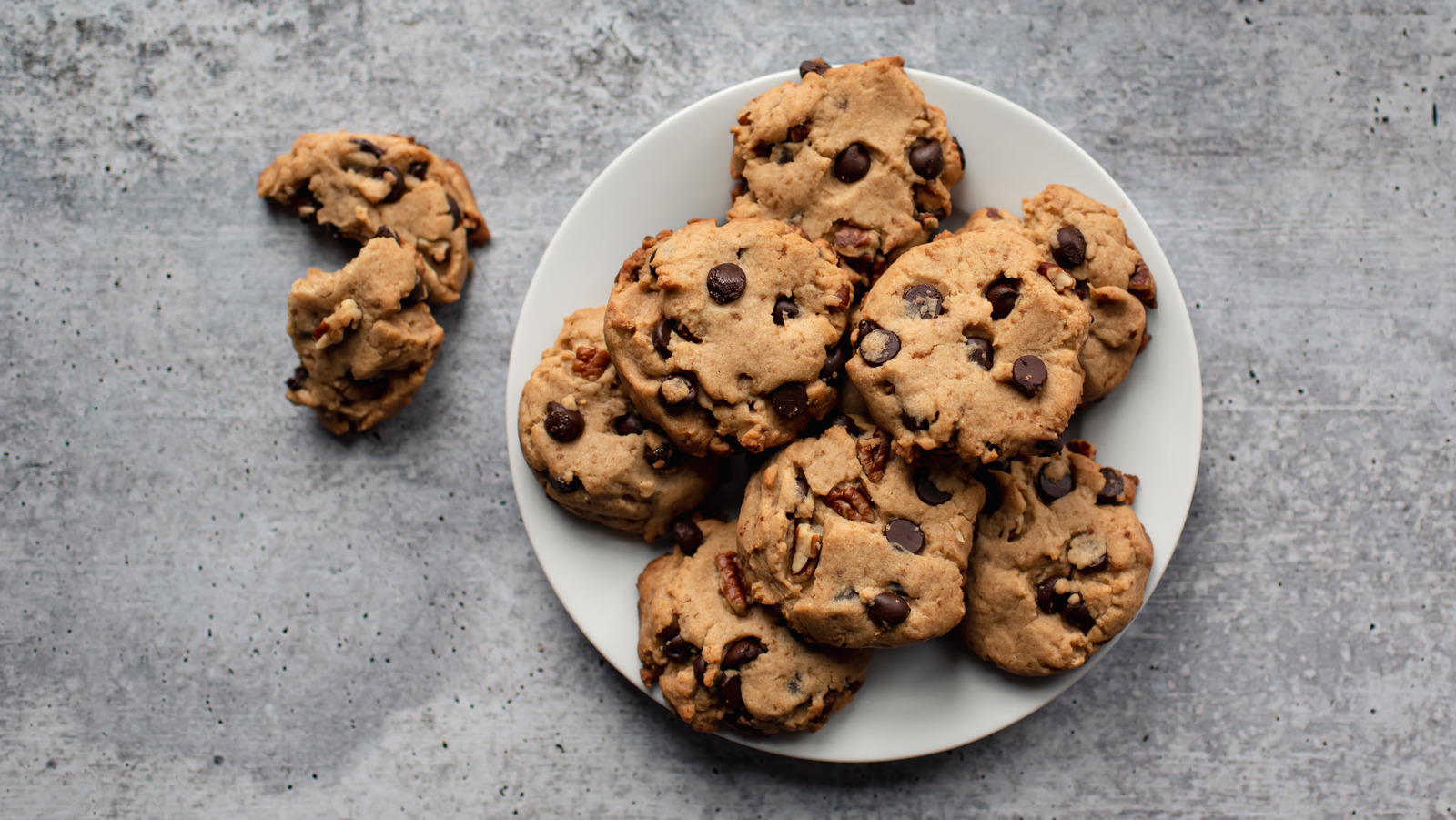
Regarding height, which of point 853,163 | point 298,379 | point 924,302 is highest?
point 853,163

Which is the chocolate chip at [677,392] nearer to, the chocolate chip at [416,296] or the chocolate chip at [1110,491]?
the chocolate chip at [416,296]

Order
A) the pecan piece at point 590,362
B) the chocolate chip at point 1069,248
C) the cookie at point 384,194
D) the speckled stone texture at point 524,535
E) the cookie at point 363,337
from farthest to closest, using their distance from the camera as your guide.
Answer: the speckled stone texture at point 524,535, the cookie at point 384,194, the cookie at point 363,337, the pecan piece at point 590,362, the chocolate chip at point 1069,248

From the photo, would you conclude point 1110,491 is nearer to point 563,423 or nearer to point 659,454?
point 659,454

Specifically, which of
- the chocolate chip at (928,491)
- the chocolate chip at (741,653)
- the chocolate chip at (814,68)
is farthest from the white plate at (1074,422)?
the chocolate chip at (928,491)

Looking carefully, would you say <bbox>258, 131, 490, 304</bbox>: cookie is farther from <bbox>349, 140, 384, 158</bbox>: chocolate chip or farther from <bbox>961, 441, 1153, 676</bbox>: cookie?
<bbox>961, 441, 1153, 676</bbox>: cookie

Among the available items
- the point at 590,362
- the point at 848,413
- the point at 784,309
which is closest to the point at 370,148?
the point at 590,362

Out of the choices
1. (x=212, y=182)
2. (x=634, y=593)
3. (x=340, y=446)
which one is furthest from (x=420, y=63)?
(x=634, y=593)
